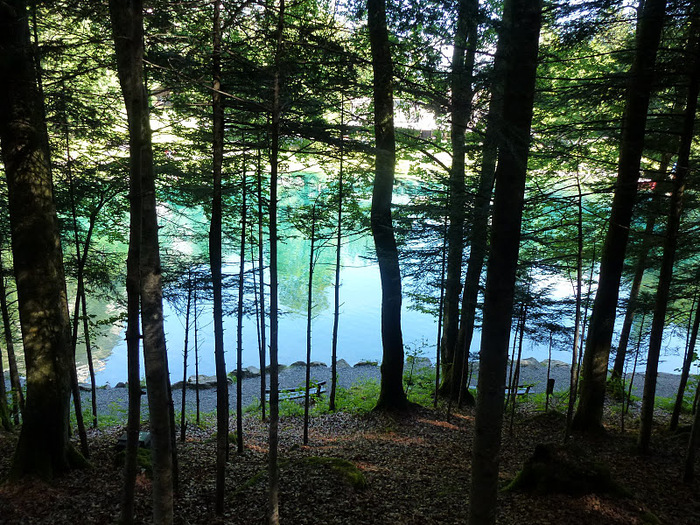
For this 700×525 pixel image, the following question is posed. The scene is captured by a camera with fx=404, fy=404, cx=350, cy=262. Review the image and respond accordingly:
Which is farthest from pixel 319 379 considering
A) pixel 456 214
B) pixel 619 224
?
pixel 619 224

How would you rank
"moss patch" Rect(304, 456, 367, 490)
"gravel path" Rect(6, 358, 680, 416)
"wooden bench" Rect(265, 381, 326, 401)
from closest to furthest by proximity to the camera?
"moss patch" Rect(304, 456, 367, 490)
"wooden bench" Rect(265, 381, 326, 401)
"gravel path" Rect(6, 358, 680, 416)

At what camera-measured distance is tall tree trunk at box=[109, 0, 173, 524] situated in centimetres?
427

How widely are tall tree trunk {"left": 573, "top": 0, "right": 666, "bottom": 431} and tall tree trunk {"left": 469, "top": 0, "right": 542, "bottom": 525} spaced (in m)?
4.38

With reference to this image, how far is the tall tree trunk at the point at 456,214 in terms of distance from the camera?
7.96m

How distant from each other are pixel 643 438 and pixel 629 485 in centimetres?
176

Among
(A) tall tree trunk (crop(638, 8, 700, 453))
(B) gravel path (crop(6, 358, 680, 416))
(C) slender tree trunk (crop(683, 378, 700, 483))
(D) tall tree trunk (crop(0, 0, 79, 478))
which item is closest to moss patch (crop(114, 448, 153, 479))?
(D) tall tree trunk (crop(0, 0, 79, 478))

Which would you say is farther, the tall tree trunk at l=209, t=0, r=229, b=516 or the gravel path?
the gravel path

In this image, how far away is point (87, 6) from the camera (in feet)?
18.6

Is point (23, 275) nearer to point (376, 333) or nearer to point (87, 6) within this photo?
point (87, 6)

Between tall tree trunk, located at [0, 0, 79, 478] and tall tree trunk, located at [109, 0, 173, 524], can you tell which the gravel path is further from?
tall tree trunk, located at [109, 0, 173, 524]

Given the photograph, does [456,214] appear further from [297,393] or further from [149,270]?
[297,393]

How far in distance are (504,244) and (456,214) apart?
5.51 m

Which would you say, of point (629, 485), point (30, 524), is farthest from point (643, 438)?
point (30, 524)

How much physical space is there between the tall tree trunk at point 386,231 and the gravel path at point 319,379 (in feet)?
28.2
